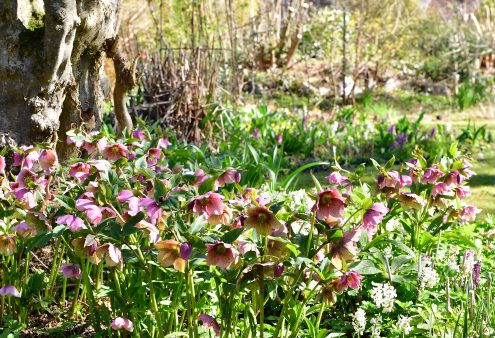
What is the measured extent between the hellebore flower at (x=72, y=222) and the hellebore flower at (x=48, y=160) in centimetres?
49

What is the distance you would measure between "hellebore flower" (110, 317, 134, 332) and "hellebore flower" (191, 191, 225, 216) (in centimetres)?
49

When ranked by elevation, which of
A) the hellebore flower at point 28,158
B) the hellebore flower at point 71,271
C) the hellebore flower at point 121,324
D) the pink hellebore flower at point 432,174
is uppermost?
the hellebore flower at point 28,158

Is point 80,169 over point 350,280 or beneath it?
over

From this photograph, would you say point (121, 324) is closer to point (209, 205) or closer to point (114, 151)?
point (209, 205)

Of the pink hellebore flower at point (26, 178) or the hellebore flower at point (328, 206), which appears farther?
the pink hellebore flower at point (26, 178)

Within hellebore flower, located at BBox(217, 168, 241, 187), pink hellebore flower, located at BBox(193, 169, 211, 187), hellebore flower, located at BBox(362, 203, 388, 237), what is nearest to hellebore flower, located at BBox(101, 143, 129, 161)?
pink hellebore flower, located at BBox(193, 169, 211, 187)

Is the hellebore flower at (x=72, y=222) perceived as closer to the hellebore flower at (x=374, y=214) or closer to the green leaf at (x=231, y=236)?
the green leaf at (x=231, y=236)

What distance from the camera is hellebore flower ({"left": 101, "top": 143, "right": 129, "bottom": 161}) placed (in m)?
2.43

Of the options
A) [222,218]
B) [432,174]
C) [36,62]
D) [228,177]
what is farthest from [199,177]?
[36,62]

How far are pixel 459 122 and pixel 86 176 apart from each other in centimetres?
661

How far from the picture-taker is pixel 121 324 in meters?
2.08

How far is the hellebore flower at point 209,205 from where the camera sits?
5.93 feet

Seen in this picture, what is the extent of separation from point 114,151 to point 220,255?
2.84 feet

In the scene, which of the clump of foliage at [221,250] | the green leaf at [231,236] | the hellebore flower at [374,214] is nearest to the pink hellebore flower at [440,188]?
the clump of foliage at [221,250]
